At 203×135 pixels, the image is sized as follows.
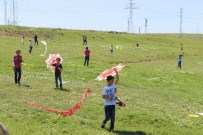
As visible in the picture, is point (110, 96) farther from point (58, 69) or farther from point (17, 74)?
point (17, 74)

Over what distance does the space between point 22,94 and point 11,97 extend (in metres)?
1.42

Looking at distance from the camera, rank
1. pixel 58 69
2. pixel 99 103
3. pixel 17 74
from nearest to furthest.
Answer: pixel 99 103, pixel 58 69, pixel 17 74

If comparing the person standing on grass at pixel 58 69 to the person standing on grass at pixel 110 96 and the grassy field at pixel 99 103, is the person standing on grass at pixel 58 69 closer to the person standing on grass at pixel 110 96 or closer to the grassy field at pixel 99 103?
the grassy field at pixel 99 103

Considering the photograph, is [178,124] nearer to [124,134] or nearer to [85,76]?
Answer: [124,134]

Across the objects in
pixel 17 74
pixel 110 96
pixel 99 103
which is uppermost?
pixel 110 96

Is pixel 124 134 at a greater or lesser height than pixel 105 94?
lesser

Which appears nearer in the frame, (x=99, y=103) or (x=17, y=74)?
(x=99, y=103)

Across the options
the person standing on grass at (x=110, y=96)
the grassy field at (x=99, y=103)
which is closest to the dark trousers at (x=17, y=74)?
the grassy field at (x=99, y=103)

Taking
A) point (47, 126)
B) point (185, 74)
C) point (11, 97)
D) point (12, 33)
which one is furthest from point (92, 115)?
point (12, 33)

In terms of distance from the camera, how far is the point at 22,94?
83.3 ft

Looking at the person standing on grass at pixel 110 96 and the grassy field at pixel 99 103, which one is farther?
the grassy field at pixel 99 103

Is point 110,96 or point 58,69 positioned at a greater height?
point 58,69

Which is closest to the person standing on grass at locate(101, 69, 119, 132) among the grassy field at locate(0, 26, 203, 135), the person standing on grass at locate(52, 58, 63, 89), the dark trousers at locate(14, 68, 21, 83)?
the grassy field at locate(0, 26, 203, 135)

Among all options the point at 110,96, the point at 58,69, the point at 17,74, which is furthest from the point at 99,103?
the point at 17,74
